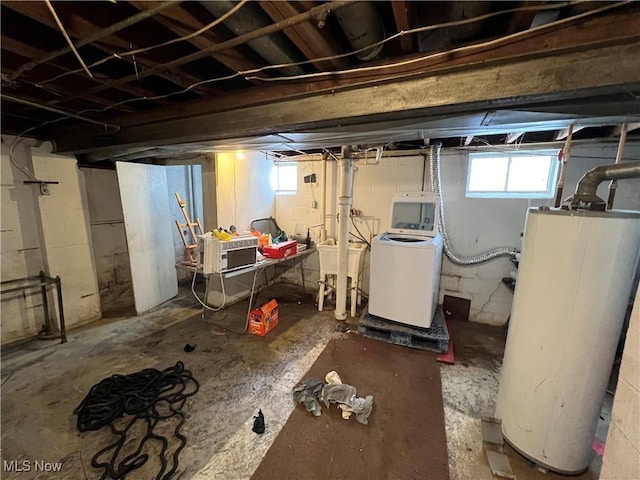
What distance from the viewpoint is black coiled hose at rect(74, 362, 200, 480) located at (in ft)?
4.90

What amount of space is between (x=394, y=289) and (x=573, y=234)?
1.60 m

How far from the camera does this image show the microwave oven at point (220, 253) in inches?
101

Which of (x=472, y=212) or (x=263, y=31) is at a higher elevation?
(x=263, y=31)

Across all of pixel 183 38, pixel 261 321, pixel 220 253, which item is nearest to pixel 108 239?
pixel 220 253

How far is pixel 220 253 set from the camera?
2566 millimetres

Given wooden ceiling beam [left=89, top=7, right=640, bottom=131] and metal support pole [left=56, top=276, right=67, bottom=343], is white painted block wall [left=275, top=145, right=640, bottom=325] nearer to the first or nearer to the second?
wooden ceiling beam [left=89, top=7, right=640, bottom=131]

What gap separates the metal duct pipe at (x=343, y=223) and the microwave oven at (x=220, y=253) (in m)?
1.14

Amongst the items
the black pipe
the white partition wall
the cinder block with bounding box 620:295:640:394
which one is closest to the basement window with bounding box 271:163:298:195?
the white partition wall

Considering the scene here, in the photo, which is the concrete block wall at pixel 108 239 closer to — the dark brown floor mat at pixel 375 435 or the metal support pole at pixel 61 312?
the metal support pole at pixel 61 312

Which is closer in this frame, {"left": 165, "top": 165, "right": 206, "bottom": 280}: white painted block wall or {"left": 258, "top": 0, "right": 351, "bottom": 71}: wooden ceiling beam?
{"left": 258, "top": 0, "right": 351, "bottom": 71}: wooden ceiling beam

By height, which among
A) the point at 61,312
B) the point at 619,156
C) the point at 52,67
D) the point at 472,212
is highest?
the point at 52,67

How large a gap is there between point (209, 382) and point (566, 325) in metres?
2.50

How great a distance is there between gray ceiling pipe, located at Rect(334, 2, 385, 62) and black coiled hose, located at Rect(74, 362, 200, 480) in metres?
2.39

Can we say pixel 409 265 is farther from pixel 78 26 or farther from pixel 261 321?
pixel 78 26
